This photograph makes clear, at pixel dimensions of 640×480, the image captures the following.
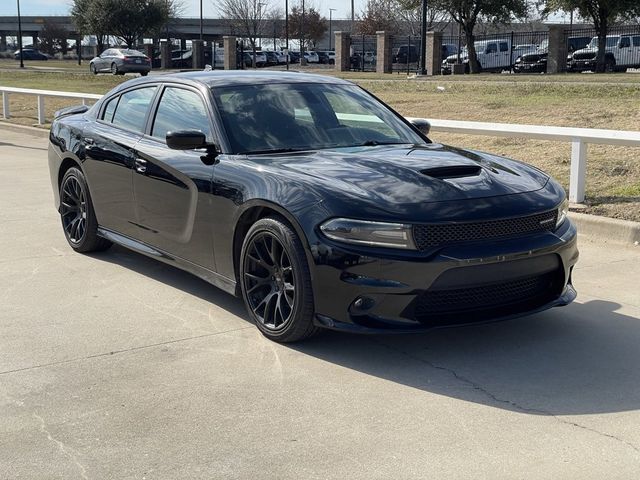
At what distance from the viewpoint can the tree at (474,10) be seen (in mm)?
43281

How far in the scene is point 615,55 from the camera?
1567 inches

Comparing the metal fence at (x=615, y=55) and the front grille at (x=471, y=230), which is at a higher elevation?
the metal fence at (x=615, y=55)

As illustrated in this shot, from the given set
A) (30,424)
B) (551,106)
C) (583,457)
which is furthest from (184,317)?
(551,106)

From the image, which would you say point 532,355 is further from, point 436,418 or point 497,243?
point 436,418

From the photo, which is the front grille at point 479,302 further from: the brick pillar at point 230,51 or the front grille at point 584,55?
the brick pillar at point 230,51

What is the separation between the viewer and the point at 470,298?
4812 mm

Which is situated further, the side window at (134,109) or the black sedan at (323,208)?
the side window at (134,109)

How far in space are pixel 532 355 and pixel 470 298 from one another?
1.86ft

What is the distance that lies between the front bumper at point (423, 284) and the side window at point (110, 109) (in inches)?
125

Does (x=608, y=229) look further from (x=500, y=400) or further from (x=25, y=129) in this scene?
(x=25, y=129)

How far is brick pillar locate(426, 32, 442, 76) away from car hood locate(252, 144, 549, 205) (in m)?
38.0

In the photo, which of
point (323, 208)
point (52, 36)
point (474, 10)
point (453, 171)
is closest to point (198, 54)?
point (474, 10)

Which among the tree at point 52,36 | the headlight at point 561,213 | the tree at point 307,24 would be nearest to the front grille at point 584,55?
the headlight at point 561,213

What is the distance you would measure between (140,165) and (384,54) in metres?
42.3
